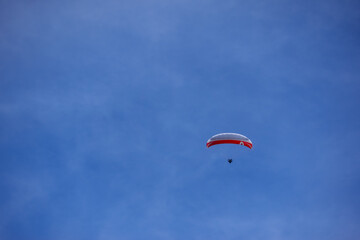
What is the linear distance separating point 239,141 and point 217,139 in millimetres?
3504

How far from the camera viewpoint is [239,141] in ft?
245

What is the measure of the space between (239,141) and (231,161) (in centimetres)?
423

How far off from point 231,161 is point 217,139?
487cm

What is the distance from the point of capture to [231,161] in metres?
76.9

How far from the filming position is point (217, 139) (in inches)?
2950
